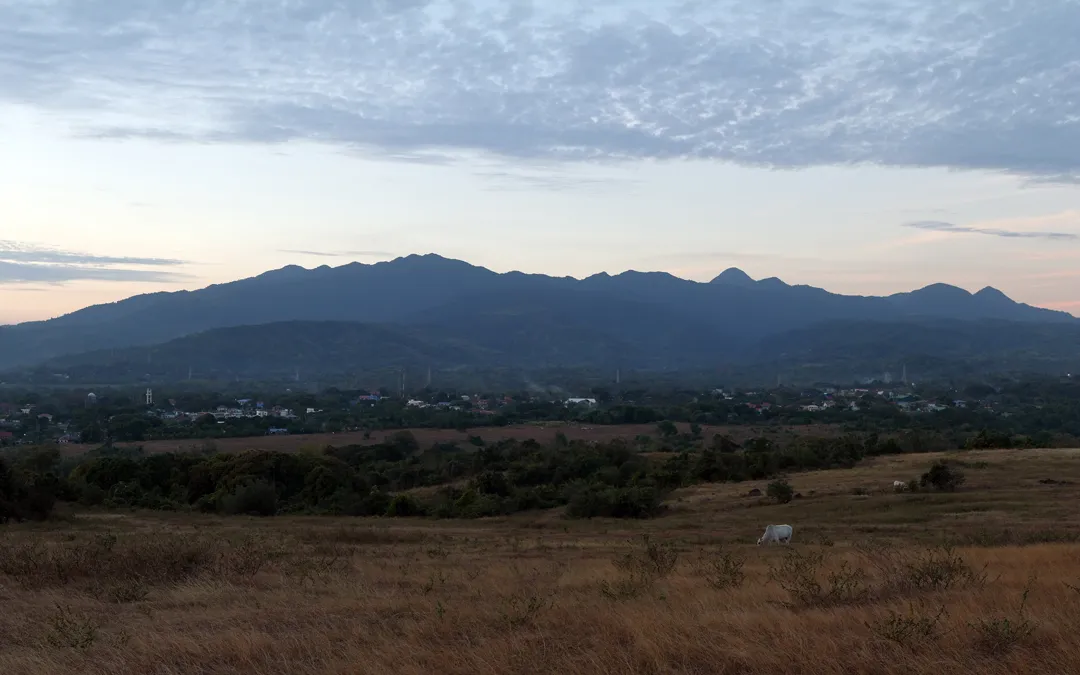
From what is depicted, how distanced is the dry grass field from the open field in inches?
2028

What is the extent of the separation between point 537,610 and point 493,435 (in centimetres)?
7127

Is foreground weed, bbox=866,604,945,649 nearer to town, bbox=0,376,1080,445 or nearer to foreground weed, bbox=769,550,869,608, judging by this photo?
A: foreground weed, bbox=769,550,869,608

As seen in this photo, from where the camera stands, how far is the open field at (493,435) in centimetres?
6644

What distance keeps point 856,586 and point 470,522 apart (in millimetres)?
20955

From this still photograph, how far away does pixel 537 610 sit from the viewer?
26.9 feet

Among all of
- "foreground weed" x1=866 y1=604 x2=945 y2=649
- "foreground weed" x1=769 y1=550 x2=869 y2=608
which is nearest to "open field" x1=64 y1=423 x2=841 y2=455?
"foreground weed" x1=769 y1=550 x2=869 y2=608

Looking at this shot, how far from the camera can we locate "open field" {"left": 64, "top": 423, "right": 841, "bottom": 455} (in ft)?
218

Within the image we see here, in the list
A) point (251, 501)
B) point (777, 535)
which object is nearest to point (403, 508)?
point (251, 501)

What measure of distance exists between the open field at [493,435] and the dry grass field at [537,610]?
51.5 meters

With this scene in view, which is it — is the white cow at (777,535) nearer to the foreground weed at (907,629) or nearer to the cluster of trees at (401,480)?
the cluster of trees at (401,480)

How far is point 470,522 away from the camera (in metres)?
28.7

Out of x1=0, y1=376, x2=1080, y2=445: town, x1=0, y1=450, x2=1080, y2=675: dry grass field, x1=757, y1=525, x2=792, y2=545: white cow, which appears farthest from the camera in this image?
x1=0, y1=376, x2=1080, y2=445: town

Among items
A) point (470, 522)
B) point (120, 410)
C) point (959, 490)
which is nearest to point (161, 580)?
point (470, 522)

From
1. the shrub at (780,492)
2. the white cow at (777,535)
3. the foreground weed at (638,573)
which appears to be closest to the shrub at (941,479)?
the shrub at (780,492)
